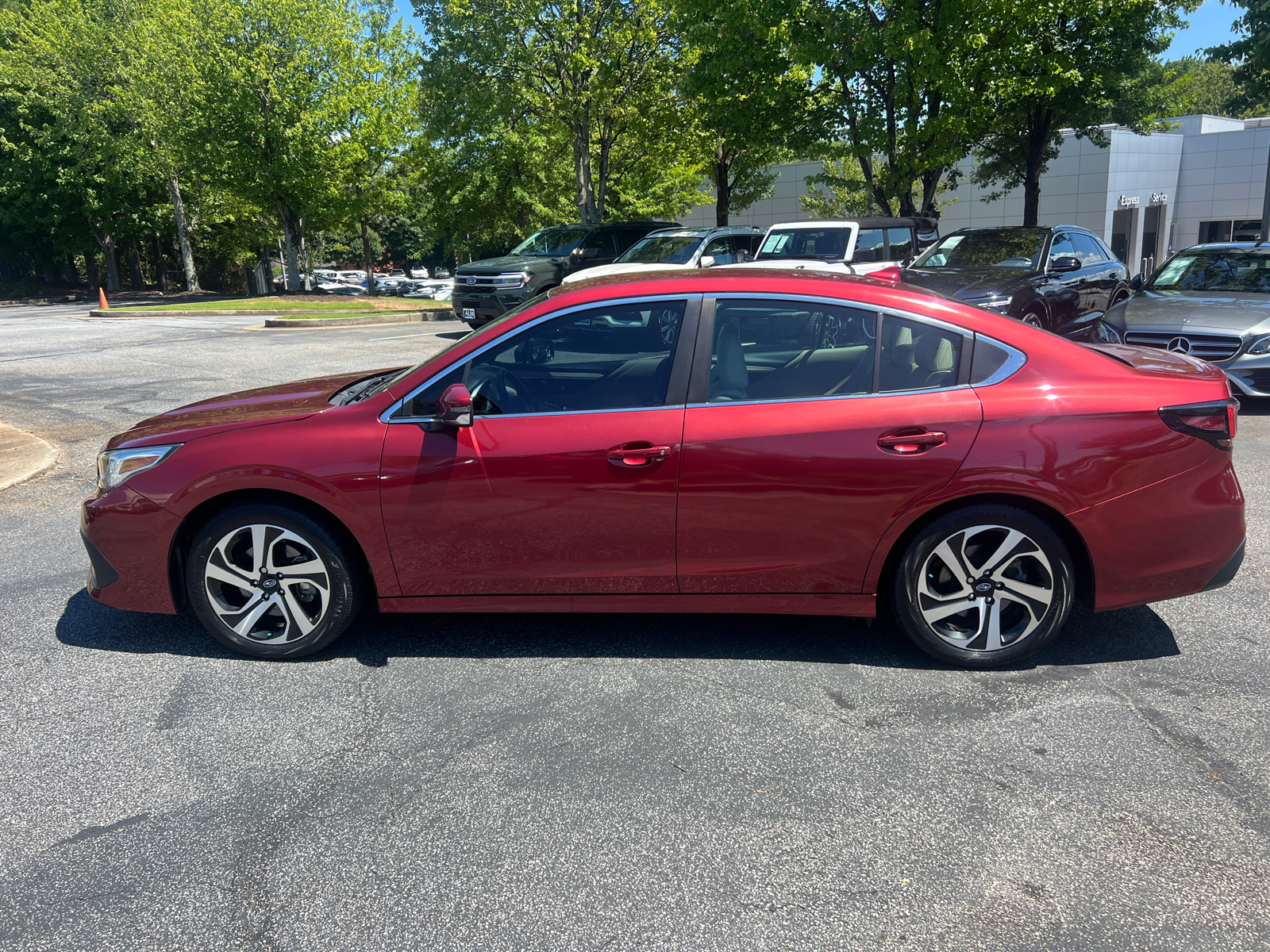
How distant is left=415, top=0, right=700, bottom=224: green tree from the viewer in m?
23.3

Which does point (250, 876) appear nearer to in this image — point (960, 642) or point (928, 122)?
point (960, 642)

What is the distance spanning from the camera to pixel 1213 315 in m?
9.18

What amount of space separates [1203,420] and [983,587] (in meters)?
1.10

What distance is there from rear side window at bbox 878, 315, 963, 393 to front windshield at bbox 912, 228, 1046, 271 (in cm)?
823

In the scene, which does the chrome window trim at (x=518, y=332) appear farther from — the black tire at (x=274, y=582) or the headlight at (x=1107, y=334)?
the headlight at (x=1107, y=334)

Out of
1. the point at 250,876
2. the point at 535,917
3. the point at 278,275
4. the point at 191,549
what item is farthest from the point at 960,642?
the point at 278,275

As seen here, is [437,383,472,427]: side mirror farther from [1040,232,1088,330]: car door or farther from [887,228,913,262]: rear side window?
[887,228,913,262]: rear side window

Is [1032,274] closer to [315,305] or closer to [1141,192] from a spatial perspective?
[315,305]

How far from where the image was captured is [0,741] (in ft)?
11.3

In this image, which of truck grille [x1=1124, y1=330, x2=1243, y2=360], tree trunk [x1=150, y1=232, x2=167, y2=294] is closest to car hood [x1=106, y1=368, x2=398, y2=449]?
truck grille [x1=1124, y1=330, x2=1243, y2=360]

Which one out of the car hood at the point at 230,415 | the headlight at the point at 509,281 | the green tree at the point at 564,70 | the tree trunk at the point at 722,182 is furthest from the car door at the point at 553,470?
the tree trunk at the point at 722,182

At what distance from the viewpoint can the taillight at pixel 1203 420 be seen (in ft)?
12.1

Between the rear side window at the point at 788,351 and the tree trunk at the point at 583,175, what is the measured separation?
2312 centimetres

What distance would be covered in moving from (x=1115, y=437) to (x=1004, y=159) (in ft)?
83.2
